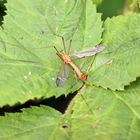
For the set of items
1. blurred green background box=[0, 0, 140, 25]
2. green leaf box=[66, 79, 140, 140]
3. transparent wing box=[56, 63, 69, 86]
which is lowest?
green leaf box=[66, 79, 140, 140]

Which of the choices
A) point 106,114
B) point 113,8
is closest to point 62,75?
point 106,114

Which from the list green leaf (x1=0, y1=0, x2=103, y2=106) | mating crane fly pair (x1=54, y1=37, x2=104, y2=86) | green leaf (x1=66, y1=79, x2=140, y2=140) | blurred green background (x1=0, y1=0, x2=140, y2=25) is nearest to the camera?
green leaf (x1=66, y1=79, x2=140, y2=140)

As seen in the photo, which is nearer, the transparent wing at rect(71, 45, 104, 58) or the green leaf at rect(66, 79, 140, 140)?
the green leaf at rect(66, 79, 140, 140)

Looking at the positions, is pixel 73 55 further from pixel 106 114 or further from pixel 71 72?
pixel 106 114

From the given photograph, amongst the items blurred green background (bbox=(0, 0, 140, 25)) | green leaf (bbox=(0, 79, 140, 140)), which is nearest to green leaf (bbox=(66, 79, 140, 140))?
green leaf (bbox=(0, 79, 140, 140))

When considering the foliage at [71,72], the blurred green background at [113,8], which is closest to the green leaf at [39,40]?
the foliage at [71,72]

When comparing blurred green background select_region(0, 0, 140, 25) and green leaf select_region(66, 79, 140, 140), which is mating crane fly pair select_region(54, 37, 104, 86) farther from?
blurred green background select_region(0, 0, 140, 25)

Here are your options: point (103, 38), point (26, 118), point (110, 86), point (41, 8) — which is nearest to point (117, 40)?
point (103, 38)
